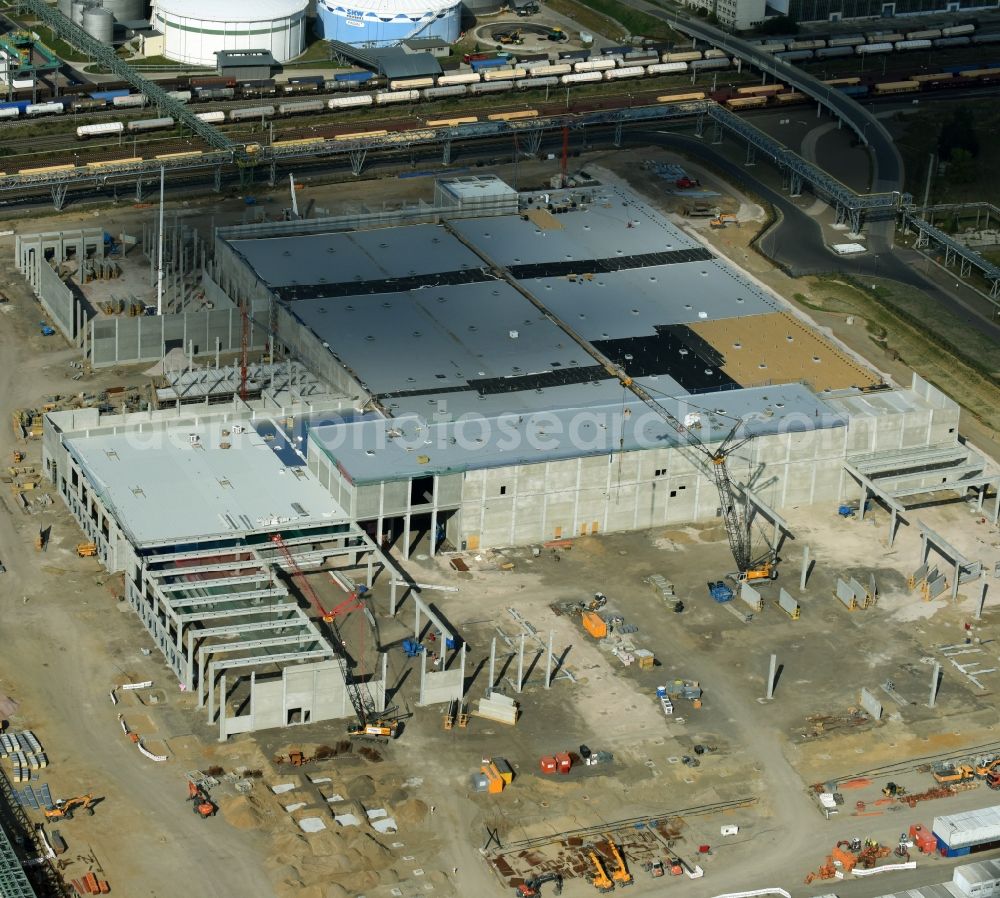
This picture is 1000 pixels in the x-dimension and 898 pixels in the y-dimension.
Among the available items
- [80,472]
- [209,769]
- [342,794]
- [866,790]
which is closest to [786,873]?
[866,790]

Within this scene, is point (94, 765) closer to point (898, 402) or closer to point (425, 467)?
point (425, 467)

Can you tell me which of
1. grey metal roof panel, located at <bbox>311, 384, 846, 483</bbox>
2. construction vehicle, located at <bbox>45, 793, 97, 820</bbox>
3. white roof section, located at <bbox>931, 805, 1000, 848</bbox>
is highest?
grey metal roof panel, located at <bbox>311, 384, 846, 483</bbox>

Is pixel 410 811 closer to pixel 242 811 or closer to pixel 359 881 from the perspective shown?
pixel 359 881

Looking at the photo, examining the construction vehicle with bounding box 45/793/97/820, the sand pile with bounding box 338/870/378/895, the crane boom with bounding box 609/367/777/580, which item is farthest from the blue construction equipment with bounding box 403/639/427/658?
the crane boom with bounding box 609/367/777/580

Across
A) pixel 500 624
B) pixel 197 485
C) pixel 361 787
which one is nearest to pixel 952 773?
pixel 500 624

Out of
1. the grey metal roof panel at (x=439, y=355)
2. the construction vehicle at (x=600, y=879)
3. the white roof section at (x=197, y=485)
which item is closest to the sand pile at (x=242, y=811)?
the construction vehicle at (x=600, y=879)

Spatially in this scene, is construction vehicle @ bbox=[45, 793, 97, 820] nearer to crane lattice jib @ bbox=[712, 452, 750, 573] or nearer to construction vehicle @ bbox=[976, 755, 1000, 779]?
crane lattice jib @ bbox=[712, 452, 750, 573]
